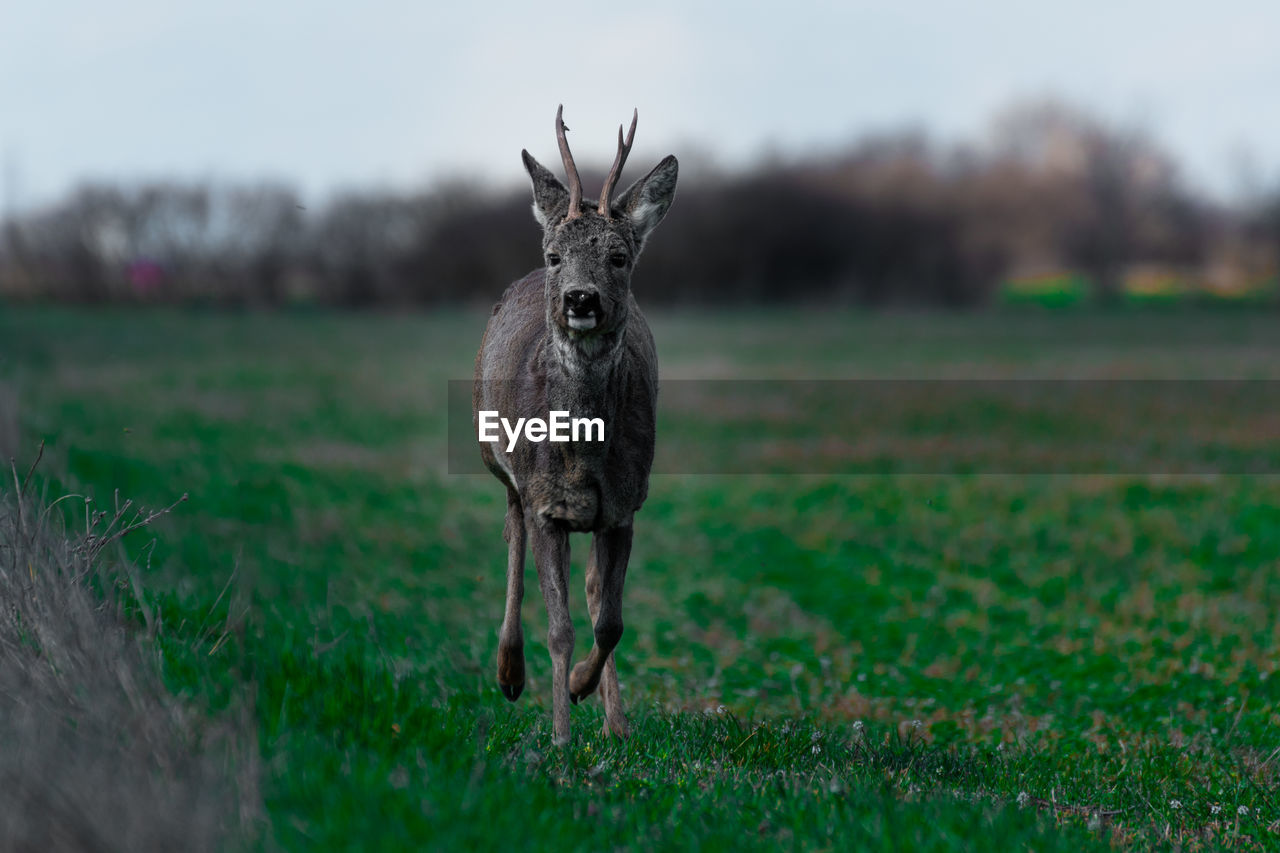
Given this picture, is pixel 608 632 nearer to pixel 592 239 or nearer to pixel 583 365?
pixel 583 365

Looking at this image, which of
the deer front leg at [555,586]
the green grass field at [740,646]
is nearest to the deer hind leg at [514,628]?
the green grass field at [740,646]

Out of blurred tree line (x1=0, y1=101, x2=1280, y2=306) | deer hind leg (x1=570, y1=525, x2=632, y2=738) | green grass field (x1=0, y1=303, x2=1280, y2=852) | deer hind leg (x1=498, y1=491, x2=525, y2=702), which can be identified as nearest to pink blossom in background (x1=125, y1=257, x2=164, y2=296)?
blurred tree line (x1=0, y1=101, x2=1280, y2=306)

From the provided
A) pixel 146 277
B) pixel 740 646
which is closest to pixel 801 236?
pixel 146 277

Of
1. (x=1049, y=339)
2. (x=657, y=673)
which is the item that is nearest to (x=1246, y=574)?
(x=657, y=673)

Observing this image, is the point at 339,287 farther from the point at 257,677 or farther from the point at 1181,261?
the point at 257,677

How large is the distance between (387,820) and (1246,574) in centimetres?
925

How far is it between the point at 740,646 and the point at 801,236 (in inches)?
1720

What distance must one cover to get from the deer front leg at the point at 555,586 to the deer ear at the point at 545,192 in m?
1.45

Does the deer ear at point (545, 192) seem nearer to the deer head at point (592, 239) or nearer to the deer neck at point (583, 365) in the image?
the deer head at point (592, 239)

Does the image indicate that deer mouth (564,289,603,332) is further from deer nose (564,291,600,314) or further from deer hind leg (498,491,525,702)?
deer hind leg (498,491,525,702)

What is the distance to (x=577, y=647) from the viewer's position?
8938mm

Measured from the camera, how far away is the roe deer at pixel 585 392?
5656 millimetres

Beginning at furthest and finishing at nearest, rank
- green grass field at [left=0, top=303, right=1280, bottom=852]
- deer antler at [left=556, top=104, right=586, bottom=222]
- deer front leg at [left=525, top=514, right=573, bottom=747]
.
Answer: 1. deer front leg at [left=525, top=514, right=573, bottom=747]
2. deer antler at [left=556, top=104, right=586, bottom=222]
3. green grass field at [left=0, top=303, right=1280, bottom=852]

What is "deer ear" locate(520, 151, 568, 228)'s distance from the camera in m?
5.90
